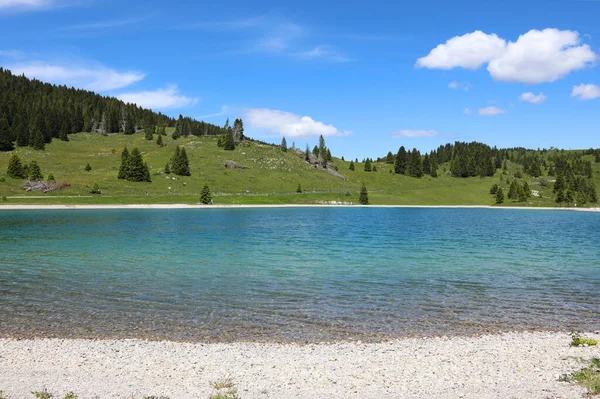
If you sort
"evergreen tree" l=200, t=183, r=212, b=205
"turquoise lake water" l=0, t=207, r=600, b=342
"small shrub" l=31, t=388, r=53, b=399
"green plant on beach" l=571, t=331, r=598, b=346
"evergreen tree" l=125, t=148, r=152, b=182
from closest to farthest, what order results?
"small shrub" l=31, t=388, r=53, b=399, "green plant on beach" l=571, t=331, r=598, b=346, "turquoise lake water" l=0, t=207, r=600, b=342, "evergreen tree" l=200, t=183, r=212, b=205, "evergreen tree" l=125, t=148, r=152, b=182

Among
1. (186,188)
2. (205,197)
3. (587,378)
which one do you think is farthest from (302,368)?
(186,188)

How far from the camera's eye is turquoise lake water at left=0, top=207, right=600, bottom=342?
2053 cm

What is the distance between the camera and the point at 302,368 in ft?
49.2

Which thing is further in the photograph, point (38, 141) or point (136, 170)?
point (38, 141)

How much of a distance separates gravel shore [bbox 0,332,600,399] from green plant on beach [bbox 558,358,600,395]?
33 cm

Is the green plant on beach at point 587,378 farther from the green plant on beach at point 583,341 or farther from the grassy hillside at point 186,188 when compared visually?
the grassy hillside at point 186,188

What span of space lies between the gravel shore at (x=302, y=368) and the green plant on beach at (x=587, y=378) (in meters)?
0.33

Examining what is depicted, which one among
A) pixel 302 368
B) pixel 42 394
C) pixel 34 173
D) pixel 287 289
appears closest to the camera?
Result: pixel 42 394

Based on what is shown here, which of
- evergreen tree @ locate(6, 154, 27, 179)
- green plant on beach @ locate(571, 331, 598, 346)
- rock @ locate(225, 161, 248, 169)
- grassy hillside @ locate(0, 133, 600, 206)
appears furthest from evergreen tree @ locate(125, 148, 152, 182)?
green plant on beach @ locate(571, 331, 598, 346)

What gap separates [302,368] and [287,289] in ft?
43.3

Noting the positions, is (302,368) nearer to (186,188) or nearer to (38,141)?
(186,188)

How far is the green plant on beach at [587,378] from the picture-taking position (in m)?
12.9

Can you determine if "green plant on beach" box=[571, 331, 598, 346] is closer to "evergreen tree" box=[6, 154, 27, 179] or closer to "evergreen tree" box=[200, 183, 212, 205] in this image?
"evergreen tree" box=[200, 183, 212, 205]

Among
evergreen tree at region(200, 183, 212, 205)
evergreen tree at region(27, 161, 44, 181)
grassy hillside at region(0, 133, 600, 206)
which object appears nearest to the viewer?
grassy hillside at region(0, 133, 600, 206)
